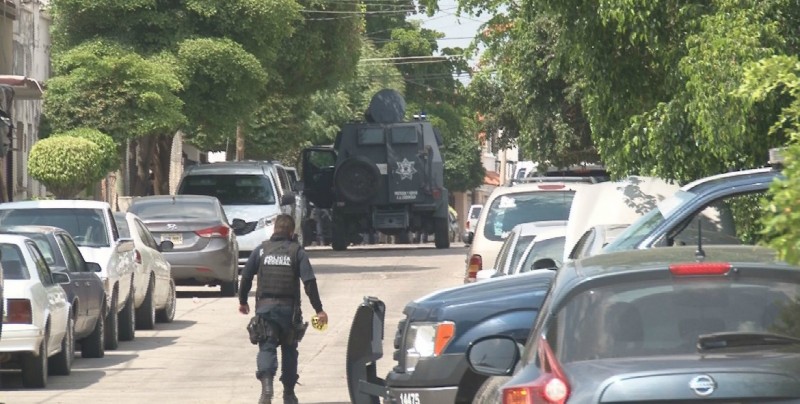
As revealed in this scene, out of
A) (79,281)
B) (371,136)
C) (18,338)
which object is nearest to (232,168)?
(371,136)

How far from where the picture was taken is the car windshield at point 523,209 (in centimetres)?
2016

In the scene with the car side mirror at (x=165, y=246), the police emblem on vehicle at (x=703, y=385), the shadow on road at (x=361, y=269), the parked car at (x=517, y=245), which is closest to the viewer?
the police emblem on vehicle at (x=703, y=385)

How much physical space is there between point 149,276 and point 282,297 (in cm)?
811

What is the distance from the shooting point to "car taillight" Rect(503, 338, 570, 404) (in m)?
6.11

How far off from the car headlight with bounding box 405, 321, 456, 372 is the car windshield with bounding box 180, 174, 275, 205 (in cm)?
2109

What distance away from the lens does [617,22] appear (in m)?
14.6

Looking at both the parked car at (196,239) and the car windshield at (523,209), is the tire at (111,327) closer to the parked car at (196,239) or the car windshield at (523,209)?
the car windshield at (523,209)

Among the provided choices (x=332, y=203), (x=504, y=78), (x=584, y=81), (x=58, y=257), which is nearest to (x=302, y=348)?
(x=58, y=257)

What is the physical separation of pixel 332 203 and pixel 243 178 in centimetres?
918

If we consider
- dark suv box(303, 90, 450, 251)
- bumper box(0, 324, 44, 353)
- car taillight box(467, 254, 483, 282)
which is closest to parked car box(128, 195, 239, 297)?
car taillight box(467, 254, 483, 282)

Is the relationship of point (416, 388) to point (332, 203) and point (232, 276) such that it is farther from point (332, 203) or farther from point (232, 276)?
point (332, 203)

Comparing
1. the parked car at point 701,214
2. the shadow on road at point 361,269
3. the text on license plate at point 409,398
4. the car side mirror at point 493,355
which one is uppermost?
the parked car at point 701,214

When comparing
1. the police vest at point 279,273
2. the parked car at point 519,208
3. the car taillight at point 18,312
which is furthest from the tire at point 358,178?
the police vest at point 279,273

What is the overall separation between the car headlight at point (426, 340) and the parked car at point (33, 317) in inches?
213
